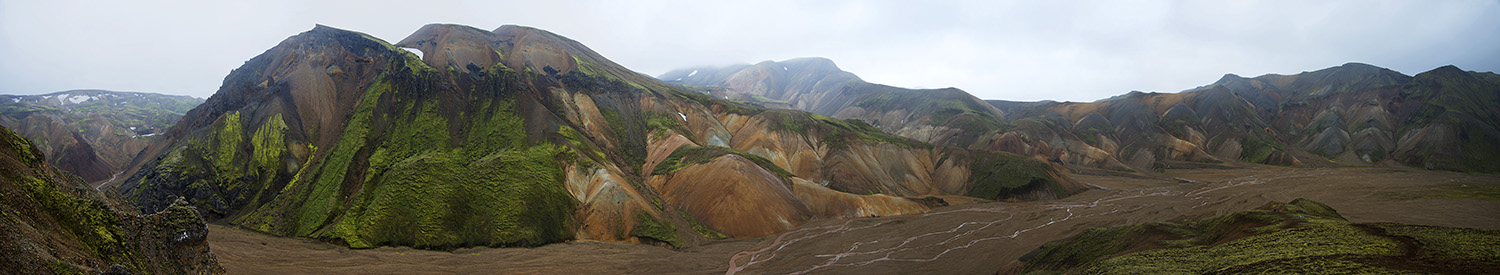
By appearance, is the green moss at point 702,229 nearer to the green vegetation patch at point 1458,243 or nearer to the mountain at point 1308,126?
the green vegetation patch at point 1458,243

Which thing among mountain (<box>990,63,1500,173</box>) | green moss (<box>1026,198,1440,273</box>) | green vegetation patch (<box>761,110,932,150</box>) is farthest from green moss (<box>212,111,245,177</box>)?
mountain (<box>990,63,1500,173</box>)

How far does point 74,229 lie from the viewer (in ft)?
44.9

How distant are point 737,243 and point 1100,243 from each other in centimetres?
3013

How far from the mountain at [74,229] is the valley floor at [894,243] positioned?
47.3 feet

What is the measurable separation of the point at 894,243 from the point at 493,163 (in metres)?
40.7

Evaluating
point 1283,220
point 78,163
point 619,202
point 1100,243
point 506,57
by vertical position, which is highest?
point 506,57

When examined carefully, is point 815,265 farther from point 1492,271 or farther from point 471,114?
point 471,114

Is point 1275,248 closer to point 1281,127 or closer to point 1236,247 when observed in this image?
point 1236,247

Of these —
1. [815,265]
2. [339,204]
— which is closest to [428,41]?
[339,204]

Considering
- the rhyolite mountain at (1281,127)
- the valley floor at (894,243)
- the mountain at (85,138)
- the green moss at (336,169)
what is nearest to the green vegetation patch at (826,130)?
the valley floor at (894,243)

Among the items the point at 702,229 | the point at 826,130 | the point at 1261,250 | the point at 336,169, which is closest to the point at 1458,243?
the point at 1261,250

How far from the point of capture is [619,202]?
171 ft

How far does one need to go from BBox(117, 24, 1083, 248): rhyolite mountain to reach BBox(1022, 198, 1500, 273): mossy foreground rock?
3282cm

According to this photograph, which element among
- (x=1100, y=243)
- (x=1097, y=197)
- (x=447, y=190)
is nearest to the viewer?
(x=1100, y=243)
